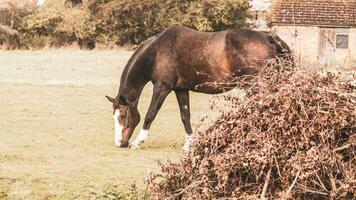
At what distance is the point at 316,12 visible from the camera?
52469mm

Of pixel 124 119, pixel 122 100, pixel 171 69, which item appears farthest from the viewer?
pixel 171 69

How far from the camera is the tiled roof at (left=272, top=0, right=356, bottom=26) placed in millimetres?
51500

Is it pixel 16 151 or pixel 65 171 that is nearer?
pixel 65 171

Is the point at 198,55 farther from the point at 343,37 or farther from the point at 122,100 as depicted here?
the point at 343,37

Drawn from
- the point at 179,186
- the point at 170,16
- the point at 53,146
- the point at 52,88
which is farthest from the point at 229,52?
the point at 170,16

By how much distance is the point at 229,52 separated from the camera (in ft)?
51.6

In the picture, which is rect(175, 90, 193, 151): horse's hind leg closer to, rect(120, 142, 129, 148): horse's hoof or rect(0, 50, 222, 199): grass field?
rect(0, 50, 222, 199): grass field

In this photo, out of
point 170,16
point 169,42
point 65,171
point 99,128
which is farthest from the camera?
point 170,16

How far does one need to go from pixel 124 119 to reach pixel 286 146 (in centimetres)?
865

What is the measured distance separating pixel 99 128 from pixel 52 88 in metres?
12.2

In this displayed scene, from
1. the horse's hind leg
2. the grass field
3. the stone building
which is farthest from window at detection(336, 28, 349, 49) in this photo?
the horse's hind leg

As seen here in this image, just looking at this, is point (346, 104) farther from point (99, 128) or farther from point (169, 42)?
point (99, 128)

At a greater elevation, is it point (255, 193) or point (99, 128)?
point (255, 193)

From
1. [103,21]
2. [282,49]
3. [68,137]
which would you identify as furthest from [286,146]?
[103,21]
